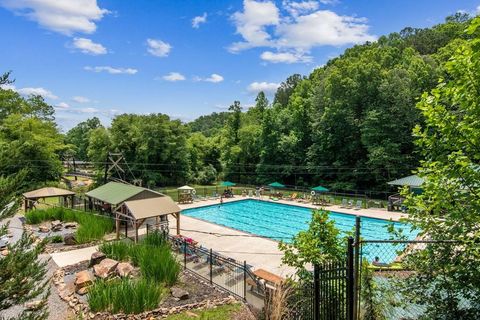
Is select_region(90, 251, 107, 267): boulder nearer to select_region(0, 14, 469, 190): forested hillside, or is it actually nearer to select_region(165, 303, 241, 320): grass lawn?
select_region(165, 303, 241, 320): grass lawn

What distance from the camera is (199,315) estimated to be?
24.4 ft

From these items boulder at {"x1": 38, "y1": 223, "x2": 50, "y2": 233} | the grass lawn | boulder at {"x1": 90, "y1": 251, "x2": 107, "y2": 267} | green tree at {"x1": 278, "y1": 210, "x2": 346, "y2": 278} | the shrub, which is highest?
green tree at {"x1": 278, "y1": 210, "x2": 346, "y2": 278}

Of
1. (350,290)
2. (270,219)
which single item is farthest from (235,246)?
(350,290)

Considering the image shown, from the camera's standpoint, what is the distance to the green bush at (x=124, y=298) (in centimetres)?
739

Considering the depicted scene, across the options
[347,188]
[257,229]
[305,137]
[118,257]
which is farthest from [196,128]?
[118,257]

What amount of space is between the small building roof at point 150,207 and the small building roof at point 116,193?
19.9 inches

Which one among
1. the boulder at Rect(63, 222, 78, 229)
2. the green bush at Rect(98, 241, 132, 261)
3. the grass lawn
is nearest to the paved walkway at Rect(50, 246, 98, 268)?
the green bush at Rect(98, 241, 132, 261)

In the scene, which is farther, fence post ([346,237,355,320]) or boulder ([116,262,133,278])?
boulder ([116,262,133,278])

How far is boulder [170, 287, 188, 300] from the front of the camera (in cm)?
841

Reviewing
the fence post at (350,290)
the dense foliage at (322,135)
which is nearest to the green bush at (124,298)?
the fence post at (350,290)

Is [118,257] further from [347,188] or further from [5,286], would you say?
[347,188]

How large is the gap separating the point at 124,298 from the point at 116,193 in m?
10.6

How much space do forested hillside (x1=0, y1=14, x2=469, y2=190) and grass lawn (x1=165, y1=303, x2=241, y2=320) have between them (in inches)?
936

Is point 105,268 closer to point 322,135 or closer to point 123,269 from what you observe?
point 123,269
